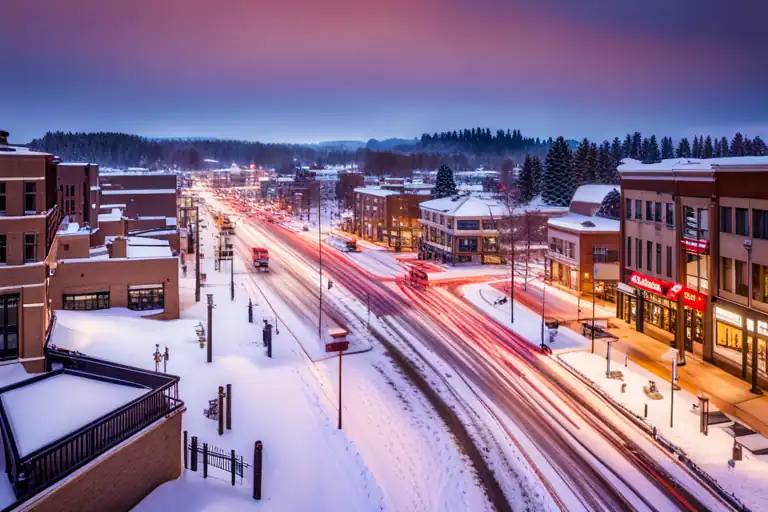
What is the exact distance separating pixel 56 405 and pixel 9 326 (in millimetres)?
12564

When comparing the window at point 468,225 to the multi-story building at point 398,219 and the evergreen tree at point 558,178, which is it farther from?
the evergreen tree at point 558,178

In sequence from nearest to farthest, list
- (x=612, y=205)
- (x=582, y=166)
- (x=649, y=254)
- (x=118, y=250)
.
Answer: (x=649, y=254), (x=118, y=250), (x=612, y=205), (x=582, y=166)

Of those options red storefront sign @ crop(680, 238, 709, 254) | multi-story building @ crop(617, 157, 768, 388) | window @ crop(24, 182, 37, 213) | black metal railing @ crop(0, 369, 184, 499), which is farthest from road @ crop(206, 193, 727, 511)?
window @ crop(24, 182, 37, 213)

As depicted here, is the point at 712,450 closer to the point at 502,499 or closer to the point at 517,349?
the point at 502,499

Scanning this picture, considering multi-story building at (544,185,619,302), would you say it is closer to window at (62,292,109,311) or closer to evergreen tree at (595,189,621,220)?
evergreen tree at (595,189,621,220)

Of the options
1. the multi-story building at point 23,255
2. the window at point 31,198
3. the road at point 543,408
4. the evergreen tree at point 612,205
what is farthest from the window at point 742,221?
the evergreen tree at point 612,205

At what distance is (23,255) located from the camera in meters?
25.0

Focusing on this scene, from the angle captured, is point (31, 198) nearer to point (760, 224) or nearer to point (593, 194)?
point (760, 224)

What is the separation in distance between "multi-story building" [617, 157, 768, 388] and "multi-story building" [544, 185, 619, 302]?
8.17m

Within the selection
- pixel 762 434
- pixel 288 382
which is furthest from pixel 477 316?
pixel 762 434

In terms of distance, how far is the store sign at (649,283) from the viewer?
126ft

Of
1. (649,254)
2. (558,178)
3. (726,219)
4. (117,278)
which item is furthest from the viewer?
(558,178)

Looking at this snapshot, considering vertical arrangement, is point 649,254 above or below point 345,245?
above

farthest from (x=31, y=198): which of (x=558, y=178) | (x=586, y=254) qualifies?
(x=558, y=178)
